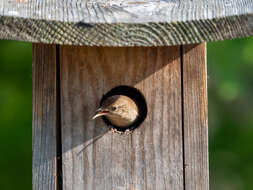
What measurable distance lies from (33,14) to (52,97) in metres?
0.65

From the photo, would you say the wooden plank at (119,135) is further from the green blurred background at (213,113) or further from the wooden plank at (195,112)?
the green blurred background at (213,113)

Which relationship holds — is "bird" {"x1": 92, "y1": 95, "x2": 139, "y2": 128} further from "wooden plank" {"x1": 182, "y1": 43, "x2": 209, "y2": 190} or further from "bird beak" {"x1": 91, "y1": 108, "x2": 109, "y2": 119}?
"wooden plank" {"x1": 182, "y1": 43, "x2": 209, "y2": 190}

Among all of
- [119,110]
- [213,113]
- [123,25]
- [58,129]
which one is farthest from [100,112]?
[213,113]

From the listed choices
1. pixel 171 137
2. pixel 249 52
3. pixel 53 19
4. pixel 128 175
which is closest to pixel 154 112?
pixel 171 137

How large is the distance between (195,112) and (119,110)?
0.37 meters

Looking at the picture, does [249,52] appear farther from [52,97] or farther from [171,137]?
[52,97]

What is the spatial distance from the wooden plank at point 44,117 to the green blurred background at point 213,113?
153 cm

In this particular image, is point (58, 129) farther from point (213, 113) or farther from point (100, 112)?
point (213, 113)

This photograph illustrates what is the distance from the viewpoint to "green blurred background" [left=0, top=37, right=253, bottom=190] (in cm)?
436

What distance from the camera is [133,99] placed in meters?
3.06

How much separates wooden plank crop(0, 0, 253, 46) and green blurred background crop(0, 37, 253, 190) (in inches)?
78.0

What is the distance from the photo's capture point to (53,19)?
2.24 m

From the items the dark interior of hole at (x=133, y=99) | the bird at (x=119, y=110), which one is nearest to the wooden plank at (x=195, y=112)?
the dark interior of hole at (x=133, y=99)

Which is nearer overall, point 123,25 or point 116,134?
point 123,25
